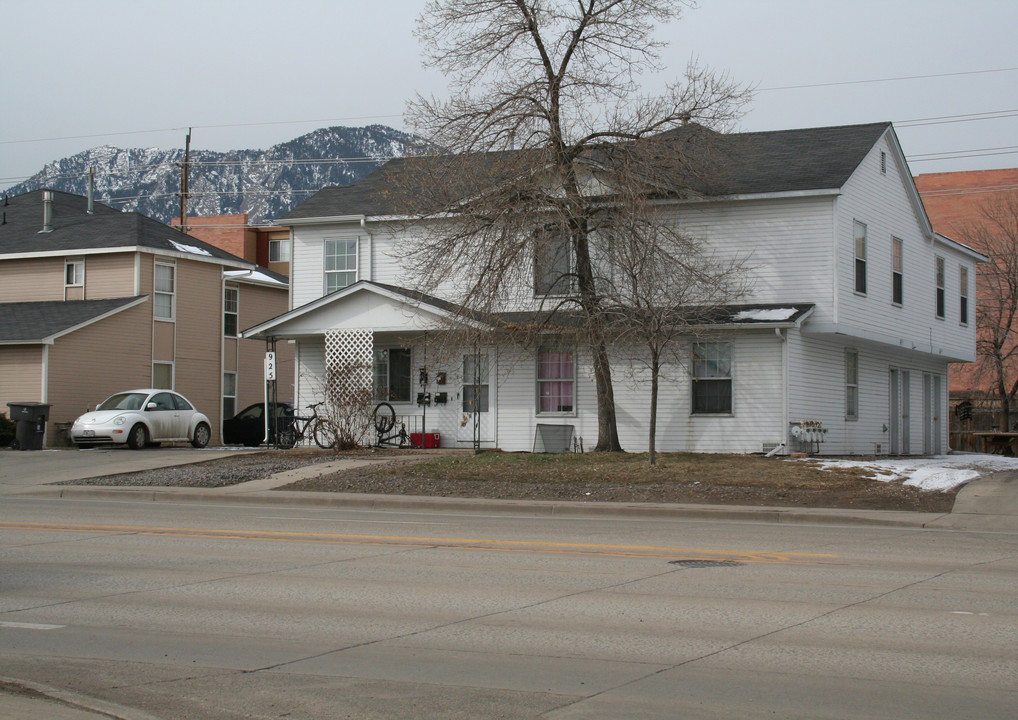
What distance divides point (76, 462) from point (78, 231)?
14630 millimetres

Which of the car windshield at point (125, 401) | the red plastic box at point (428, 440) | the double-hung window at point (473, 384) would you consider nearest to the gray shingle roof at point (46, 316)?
the car windshield at point (125, 401)

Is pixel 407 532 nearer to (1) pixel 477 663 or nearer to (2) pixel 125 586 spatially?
(2) pixel 125 586

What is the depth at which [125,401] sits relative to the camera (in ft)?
98.3

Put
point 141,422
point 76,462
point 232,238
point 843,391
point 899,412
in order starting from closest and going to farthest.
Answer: point 76,462
point 843,391
point 141,422
point 899,412
point 232,238

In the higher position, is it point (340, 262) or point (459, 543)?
point (340, 262)

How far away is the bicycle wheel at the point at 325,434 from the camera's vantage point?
85.2 feet

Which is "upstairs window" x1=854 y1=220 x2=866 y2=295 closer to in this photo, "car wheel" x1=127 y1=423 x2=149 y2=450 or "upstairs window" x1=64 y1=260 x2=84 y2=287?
"car wheel" x1=127 y1=423 x2=149 y2=450

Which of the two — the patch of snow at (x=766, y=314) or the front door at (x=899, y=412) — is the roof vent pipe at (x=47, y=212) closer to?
the patch of snow at (x=766, y=314)

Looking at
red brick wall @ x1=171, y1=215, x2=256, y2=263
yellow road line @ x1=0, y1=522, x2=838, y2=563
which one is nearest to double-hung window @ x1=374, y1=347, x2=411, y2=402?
yellow road line @ x1=0, y1=522, x2=838, y2=563

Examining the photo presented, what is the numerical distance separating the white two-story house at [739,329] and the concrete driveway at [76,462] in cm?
394

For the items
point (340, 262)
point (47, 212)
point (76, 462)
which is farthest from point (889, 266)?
point (47, 212)

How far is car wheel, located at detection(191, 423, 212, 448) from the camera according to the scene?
1241 inches

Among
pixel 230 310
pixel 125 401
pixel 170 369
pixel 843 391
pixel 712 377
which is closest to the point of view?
pixel 712 377

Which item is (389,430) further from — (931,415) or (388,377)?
(931,415)
